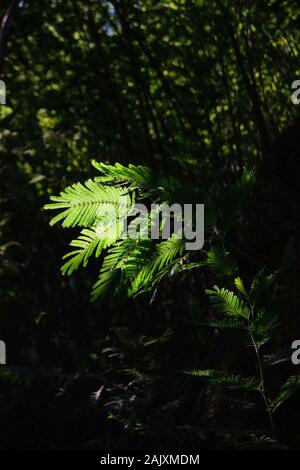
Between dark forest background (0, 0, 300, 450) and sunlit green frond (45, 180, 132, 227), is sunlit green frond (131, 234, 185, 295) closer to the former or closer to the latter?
sunlit green frond (45, 180, 132, 227)

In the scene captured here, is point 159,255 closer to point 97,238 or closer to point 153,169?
point 97,238

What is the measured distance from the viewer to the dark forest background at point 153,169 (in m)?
1.95

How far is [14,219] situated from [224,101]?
1421 mm

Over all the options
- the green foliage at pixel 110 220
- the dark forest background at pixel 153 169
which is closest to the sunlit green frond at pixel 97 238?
the green foliage at pixel 110 220

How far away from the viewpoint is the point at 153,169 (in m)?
2.77

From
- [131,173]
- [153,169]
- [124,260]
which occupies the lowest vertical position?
[124,260]

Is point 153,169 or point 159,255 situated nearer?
point 159,255

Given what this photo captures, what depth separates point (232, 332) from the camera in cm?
209

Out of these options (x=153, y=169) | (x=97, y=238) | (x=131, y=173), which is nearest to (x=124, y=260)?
(x=97, y=238)

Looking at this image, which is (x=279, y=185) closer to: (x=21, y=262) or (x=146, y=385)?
(x=146, y=385)

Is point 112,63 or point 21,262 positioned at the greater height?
point 112,63

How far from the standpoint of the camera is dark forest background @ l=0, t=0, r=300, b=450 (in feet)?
6.40

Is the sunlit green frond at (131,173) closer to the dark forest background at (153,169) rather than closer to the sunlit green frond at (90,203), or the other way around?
the sunlit green frond at (90,203)

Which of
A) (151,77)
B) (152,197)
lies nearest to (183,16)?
(151,77)
